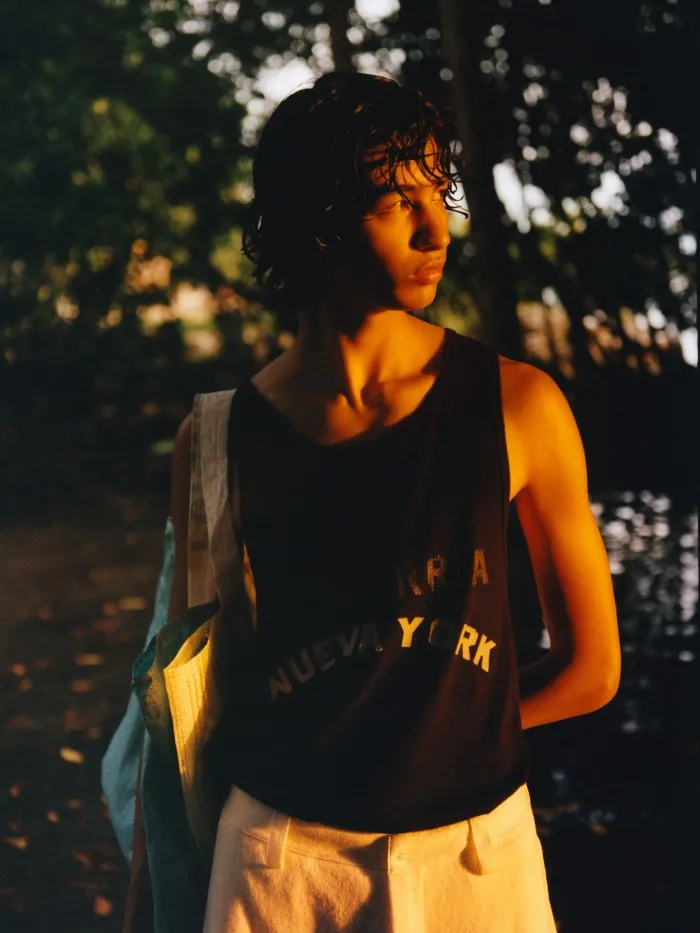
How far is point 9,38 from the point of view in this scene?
980 cm

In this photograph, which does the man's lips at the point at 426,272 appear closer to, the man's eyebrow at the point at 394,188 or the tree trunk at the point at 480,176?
the man's eyebrow at the point at 394,188

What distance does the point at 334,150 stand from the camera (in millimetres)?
1334

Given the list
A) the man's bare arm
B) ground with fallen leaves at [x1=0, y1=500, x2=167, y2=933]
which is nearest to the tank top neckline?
the man's bare arm

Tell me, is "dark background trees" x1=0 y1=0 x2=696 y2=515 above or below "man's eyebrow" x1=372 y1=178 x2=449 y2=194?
below

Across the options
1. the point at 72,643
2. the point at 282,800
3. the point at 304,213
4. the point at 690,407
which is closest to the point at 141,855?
the point at 282,800

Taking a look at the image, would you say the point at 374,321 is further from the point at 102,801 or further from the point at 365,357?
the point at 102,801

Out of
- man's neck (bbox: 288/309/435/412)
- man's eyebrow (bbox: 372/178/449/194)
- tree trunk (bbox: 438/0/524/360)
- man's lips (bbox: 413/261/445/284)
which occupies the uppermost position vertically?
man's eyebrow (bbox: 372/178/449/194)

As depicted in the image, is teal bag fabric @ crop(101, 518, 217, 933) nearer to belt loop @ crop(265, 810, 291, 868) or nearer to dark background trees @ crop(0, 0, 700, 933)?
belt loop @ crop(265, 810, 291, 868)

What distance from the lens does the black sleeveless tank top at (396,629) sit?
125 cm

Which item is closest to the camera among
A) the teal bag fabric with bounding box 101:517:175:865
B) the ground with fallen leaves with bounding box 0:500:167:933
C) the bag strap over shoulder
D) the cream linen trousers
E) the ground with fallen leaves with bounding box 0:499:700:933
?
the cream linen trousers

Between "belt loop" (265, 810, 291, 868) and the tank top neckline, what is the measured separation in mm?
455

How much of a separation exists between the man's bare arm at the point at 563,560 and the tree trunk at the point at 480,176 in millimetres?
4359

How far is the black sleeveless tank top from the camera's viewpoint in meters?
1.25

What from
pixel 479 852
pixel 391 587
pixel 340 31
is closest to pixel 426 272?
pixel 391 587
